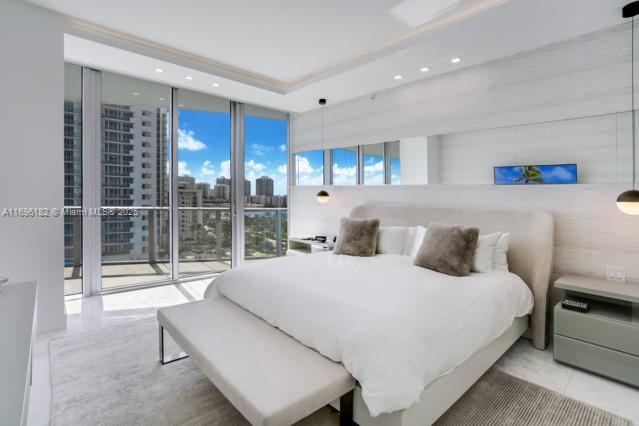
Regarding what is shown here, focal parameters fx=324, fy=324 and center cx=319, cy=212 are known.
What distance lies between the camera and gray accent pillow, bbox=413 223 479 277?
271cm

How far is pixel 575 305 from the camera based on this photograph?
2.46 meters

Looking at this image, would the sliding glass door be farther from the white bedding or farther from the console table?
the white bedding

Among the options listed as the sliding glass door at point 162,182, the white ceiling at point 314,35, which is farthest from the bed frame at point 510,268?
the sliding glass door at point 162,182

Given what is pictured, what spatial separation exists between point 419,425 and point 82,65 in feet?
16.1

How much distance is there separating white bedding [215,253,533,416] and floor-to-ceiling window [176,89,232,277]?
93.8 inches

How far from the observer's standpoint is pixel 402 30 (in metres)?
3.14

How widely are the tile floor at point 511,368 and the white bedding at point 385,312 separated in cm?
39

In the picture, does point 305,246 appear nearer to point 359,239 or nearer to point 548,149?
point 359,239

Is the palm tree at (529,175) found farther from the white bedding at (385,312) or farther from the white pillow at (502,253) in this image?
the white bedding at (385,312)

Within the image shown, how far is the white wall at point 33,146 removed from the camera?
277 centimetres

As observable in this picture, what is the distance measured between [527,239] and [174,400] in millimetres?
3094

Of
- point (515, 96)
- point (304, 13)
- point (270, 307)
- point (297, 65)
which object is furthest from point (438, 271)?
point (297, 65)

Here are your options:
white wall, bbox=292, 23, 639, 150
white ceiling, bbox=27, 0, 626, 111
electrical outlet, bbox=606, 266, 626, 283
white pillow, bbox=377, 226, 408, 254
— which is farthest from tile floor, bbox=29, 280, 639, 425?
white ceiling, bbox=27, 0, 626, 111

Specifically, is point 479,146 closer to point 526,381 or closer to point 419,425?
point 526,381
